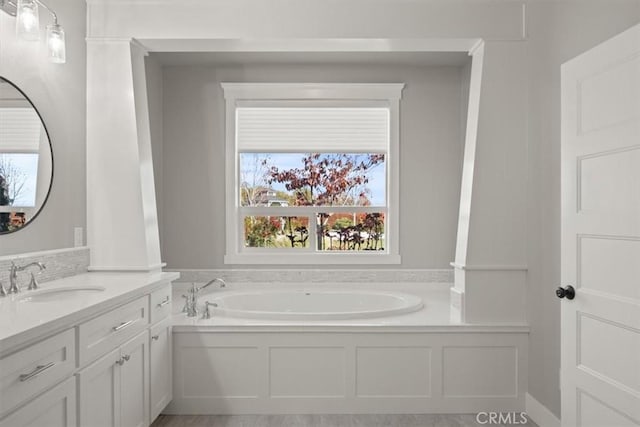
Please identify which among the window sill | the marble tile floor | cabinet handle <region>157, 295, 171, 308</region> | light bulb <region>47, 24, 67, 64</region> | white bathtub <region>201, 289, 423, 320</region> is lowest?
the marble tile floor

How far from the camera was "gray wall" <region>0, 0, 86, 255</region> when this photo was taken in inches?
90.7

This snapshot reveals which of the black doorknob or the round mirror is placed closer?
the black doorknob

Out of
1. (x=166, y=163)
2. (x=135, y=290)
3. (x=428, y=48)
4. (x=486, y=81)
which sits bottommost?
(x=135, y=290)

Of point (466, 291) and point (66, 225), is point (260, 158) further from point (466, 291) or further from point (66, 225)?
point (466, 291)

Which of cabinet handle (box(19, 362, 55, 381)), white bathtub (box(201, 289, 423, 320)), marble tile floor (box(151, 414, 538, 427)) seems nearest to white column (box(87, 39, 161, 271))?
white bathtub (box(201, 289, 423, 320))

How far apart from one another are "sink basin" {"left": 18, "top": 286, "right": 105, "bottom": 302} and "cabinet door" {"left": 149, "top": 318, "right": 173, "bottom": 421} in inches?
16.0

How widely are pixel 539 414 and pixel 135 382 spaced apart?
2309mm

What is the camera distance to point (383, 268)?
13.1 ft

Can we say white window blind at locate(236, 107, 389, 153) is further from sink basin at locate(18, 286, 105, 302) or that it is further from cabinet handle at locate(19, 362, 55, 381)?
cabinet handle at locate(19, 362, 55, 381)

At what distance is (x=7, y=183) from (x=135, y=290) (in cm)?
82

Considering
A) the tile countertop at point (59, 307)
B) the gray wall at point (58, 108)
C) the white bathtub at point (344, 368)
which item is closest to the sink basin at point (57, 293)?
the tile countertop at point (59, 307)

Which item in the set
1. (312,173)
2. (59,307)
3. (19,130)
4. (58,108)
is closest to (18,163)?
(19,130)

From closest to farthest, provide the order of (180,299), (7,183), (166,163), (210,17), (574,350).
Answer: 1. (574,350)
2. (7,183)
3. (210,17)
4. (180,299)
5. (166,163)

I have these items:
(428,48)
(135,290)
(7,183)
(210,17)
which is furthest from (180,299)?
(428,48)
